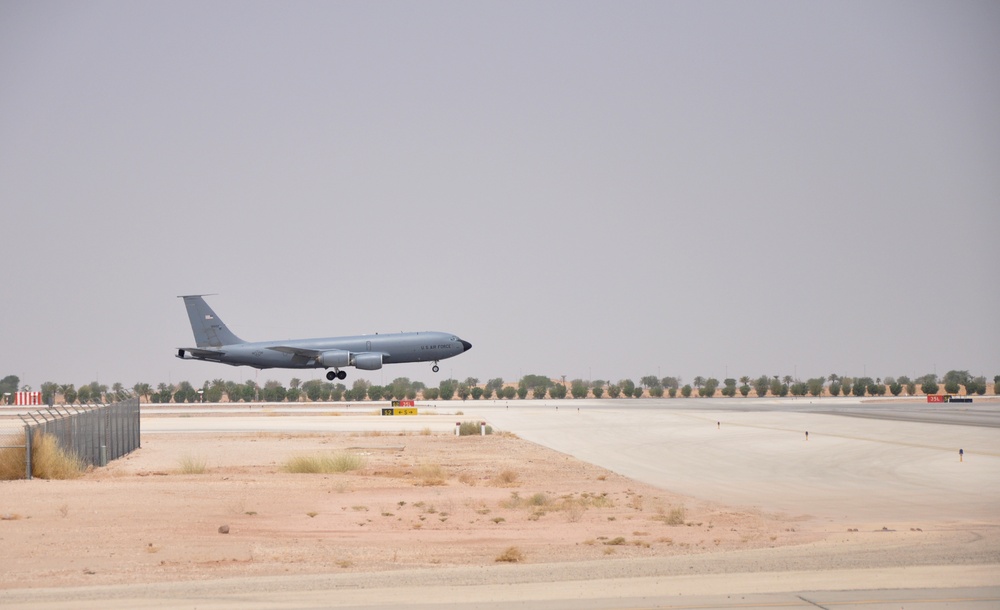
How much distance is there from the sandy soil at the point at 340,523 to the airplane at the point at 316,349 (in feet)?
188

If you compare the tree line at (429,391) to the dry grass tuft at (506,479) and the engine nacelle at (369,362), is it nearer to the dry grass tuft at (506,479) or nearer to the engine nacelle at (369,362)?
the engine nacelle at (369,362)

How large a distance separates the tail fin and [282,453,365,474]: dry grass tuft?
64.9m

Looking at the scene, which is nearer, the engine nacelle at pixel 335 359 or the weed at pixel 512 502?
the weed at pixel 512 502

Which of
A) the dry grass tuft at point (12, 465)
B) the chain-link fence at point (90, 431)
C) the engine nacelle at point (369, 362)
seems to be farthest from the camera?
the engine nacelle at point (369, 362)

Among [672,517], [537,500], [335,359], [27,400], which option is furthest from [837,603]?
[27,400]

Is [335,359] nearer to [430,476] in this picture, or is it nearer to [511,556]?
[430,476]

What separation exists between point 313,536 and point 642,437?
99.1 feet

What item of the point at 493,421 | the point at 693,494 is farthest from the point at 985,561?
the point at 493,421

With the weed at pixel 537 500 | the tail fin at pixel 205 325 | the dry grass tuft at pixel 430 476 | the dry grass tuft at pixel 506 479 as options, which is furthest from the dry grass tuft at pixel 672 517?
the tail fin at pixel 205 325

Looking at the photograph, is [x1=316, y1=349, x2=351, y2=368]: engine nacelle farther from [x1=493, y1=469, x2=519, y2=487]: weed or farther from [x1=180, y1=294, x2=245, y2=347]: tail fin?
[x1=493, y1=469, x2=519, y2=487]: weed

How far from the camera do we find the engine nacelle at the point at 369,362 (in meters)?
89.5

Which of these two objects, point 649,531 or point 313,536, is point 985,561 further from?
point 313,536

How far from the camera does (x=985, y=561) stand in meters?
15.8

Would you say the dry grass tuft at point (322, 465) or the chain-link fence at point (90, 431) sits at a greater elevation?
the chain-link fence at point (90, 431)
